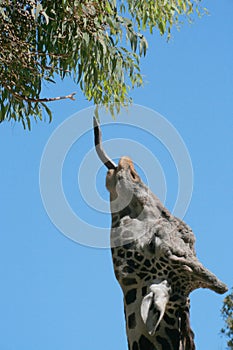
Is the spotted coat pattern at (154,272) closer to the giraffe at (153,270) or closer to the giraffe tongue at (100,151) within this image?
the giraffe at (153,270)

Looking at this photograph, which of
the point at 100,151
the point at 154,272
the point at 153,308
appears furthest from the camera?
the point at 100,151

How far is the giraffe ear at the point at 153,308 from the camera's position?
5.68m

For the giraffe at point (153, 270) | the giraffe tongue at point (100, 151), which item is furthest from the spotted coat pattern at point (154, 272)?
the giraffe tongue at point (100, 151)

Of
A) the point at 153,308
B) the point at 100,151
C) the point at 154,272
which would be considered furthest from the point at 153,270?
the point at 100,151

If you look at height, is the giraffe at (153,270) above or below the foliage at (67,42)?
below

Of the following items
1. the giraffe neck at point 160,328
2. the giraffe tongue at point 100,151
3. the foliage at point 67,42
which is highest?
the foliage at point 67,42

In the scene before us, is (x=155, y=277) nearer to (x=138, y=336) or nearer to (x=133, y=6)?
(x=138, y=336)

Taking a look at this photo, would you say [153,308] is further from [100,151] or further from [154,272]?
[100,151]

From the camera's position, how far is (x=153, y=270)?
589cm

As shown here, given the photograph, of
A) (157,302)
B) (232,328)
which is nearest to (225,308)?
(232,328)

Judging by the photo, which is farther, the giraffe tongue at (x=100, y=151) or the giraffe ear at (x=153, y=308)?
the giraffe tongue at (x=100, y=151)

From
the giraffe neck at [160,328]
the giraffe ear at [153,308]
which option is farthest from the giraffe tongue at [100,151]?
the giraffe ear at [153,308]

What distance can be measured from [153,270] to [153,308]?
28cm

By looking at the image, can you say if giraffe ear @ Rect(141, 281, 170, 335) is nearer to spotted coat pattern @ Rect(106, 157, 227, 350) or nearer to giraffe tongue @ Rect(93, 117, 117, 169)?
spotted coat pattern @ Rect(106, 157, 227, 350)
